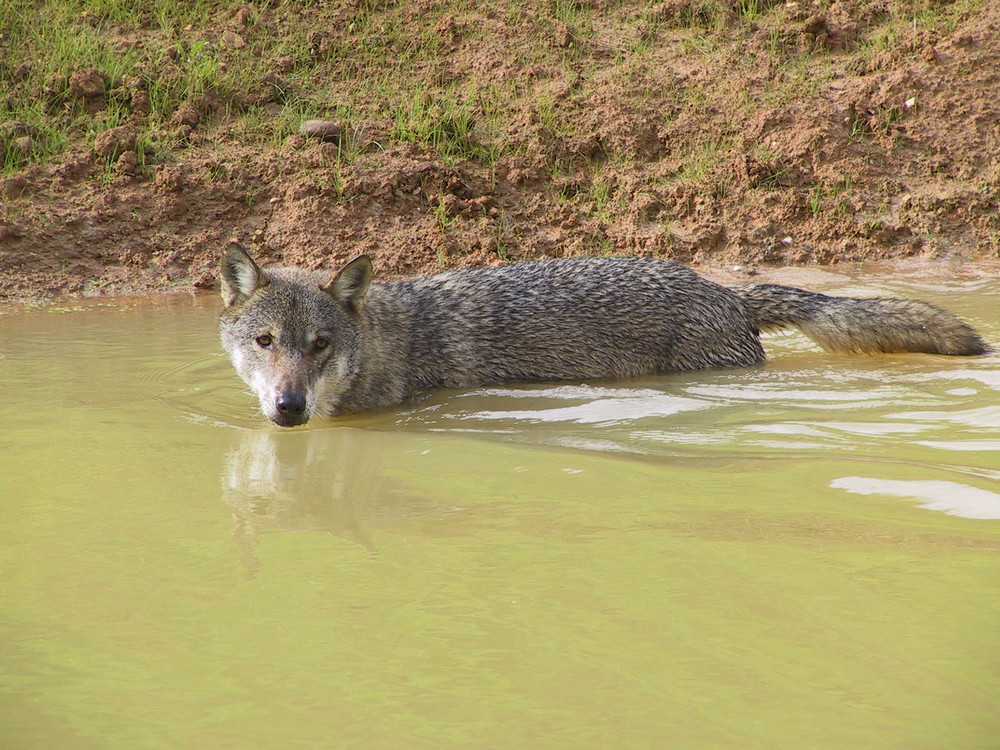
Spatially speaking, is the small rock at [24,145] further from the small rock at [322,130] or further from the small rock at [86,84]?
the small rock at [322,130]

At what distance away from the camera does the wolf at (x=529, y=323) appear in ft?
20.9

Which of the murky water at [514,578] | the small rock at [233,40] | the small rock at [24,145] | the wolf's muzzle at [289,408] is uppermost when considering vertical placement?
the small rock at [233,40]

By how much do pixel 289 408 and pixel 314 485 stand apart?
110cm

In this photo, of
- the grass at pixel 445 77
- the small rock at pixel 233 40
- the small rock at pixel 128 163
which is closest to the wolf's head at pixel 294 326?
the grass at pixel 445 77

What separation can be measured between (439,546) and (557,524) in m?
0.48

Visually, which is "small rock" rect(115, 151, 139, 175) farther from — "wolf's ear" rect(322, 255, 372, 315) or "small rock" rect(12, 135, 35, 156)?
"wolf's ear" rect(322, 255, 372, 315)

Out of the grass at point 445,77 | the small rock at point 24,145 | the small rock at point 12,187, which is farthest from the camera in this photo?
the grass at point 445,77

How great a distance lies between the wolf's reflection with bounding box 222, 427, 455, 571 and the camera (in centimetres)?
392

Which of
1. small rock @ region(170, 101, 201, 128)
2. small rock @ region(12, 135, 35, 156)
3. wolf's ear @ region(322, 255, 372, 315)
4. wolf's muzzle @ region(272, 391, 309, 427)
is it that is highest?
small rock @ region(170, 101, 201, 128)

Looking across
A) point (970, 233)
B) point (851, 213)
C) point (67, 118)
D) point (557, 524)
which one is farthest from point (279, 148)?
point (557, 524)

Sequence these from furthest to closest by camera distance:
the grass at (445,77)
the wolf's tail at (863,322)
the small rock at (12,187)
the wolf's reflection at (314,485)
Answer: the grass at (445,77)
the small rock at (12,187)
the wolf's tail at (863,322)
the wolf's reflection at (314,485)

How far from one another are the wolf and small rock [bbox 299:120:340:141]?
17.4 feet

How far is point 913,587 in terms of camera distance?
121 inches

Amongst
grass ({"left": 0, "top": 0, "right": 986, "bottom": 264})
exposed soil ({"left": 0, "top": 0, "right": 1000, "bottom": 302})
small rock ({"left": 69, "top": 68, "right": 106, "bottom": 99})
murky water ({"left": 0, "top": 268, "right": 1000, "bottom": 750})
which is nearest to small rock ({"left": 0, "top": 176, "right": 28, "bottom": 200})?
exposed soil ({"left": 0, "top": 0, "right": 1000, "bottom": 302})
